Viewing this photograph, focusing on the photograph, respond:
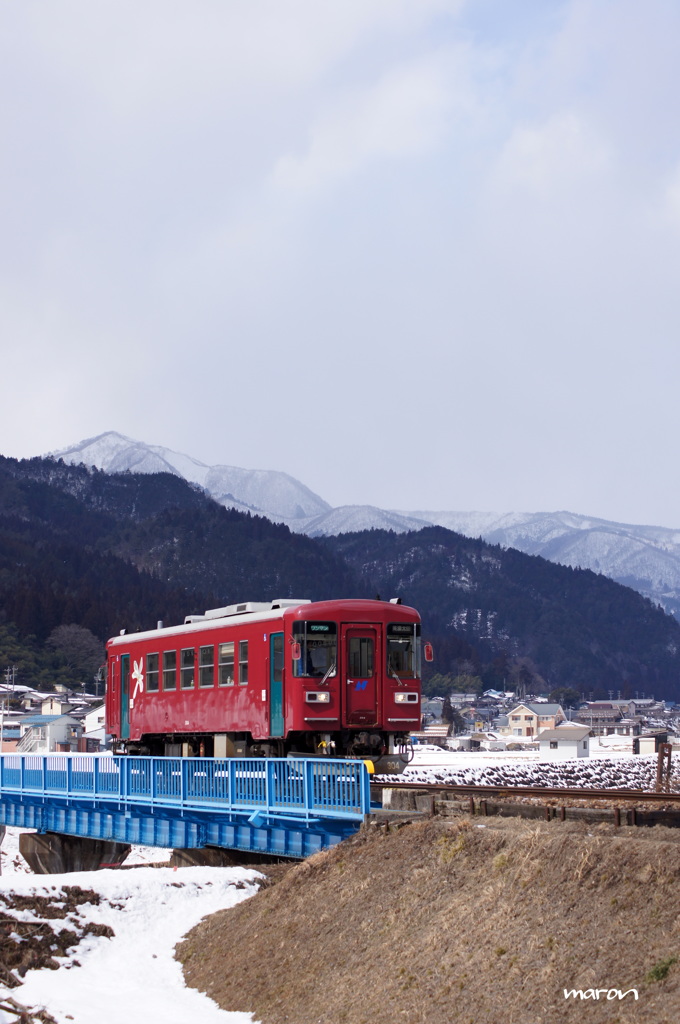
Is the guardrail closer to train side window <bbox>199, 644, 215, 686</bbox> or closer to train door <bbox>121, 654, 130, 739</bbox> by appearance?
train door <bbox>121, 654, 130, 739</bbox>

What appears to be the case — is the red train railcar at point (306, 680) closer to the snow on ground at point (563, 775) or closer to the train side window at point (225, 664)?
the train side window at point (225, 664)

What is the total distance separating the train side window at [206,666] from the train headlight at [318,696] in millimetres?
4053

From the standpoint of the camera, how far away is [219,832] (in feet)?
73.0

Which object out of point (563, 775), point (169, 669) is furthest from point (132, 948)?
point (563, 775)

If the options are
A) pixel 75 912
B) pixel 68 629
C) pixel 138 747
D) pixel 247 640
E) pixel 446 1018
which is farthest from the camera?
pixel 68 629

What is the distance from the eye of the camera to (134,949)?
Result: 1647 cm

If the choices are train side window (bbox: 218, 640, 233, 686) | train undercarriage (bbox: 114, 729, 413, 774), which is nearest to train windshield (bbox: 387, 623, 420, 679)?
train undercarriage (bbox: 114, 729, 413, 774)

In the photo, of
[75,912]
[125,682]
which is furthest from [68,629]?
[75,912]

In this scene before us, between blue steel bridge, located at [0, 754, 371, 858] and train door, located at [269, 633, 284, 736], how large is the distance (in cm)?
196

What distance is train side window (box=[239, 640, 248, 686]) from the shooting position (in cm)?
2555

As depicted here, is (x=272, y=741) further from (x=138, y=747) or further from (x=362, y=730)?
(x=138, y=747)

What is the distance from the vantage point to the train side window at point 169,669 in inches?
1147

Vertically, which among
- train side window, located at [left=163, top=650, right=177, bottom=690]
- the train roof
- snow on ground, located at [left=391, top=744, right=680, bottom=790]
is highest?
the train roof

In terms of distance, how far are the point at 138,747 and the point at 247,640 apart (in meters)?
8.06
